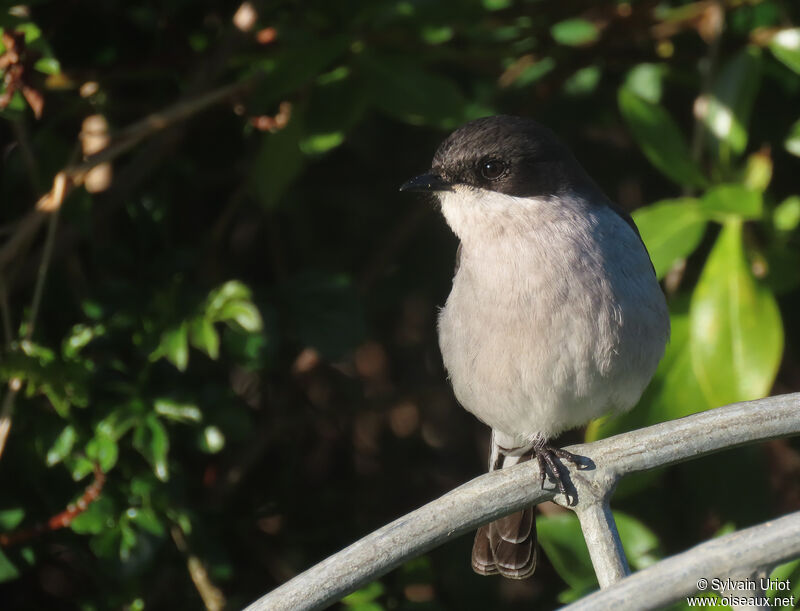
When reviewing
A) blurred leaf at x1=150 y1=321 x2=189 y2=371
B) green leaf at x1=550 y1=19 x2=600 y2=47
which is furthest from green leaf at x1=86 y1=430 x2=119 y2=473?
green leaf at x1=550 y1=19 x2=600 y2=47

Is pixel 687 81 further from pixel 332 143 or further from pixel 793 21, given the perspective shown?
pixel 332 143

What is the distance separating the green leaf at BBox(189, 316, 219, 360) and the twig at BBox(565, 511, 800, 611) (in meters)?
1.47

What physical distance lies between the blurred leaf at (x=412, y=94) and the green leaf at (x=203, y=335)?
2.74 ft

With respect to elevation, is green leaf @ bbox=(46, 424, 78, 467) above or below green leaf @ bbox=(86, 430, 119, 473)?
above

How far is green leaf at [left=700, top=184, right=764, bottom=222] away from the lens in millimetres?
3119

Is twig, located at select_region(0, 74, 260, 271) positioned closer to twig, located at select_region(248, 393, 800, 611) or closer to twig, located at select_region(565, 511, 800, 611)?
twig, located at select_region(248, 393, 800, 611)

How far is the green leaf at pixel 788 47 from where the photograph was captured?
341 centimetres

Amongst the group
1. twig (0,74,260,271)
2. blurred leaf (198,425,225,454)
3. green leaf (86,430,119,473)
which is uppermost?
twig (0,74,260,271)

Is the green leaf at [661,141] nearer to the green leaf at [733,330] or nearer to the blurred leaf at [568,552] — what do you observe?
the green leaf at [733,330]

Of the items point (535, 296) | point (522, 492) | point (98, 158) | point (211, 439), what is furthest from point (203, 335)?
point (522, 492)

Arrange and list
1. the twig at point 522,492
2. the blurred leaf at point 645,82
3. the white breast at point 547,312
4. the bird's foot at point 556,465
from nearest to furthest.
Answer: the twig at point 522,492, the bird's foot at point 556,465, the white breast at point 547,312, the blurred leaf at point 645,82

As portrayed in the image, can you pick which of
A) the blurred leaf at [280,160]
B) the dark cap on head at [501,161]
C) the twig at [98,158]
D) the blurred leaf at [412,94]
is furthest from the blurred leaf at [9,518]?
the blurred leaf at [412,94]

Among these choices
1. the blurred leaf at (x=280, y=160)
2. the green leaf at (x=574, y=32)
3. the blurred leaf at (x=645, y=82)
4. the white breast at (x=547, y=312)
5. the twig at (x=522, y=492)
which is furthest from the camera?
the blurred leaf at (x=645, y=82)

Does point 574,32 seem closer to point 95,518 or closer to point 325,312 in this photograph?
point 325,312
